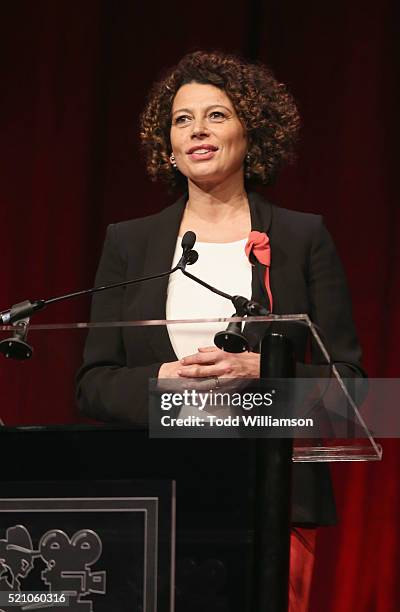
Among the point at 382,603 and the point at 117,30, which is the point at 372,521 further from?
the point at 117,30

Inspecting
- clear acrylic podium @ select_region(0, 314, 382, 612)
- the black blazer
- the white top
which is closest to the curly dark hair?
the black blazer

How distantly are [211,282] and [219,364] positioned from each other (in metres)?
0.57

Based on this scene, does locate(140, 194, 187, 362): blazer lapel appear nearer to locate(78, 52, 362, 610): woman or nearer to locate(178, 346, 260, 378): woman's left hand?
locate(78, 52, 362, 610): woman

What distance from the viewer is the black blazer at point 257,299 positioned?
5.61 ft

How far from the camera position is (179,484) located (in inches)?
59.6

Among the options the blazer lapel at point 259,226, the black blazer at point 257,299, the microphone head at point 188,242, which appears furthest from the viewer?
the blazer lapel at point 259,226

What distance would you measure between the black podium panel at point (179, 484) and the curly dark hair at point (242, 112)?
1.02 meters

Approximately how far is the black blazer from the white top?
18 mm

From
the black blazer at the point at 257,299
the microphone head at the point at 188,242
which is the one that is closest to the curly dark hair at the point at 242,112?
the black blazer at the point at 257,299

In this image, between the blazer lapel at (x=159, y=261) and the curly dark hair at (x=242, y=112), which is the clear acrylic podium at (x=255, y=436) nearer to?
the blazer lapel at (x=159, y=261)

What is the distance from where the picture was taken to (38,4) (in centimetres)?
356

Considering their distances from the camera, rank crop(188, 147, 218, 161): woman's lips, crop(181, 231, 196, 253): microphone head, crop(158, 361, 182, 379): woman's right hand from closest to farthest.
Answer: crop(158, 361, 182, 379): woman's right hand, crop(181, 231, 196, 253): microphone head, crop(188, 147, 218, 161): woman's lips

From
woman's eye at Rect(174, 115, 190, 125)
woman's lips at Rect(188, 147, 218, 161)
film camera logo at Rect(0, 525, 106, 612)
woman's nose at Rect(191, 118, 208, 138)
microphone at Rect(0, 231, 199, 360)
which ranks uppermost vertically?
woman's eye at Rect(174, 115, 190, 125)

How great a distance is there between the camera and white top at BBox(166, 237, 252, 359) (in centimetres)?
199
